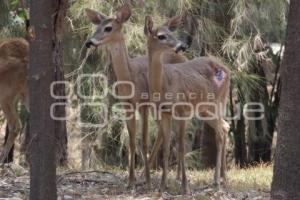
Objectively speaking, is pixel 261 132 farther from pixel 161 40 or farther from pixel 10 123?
pixel 161 40

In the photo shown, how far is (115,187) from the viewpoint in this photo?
8539mm

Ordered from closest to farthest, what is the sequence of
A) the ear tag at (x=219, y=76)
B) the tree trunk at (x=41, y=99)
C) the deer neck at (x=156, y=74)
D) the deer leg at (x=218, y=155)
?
the tree trunk at (x=41, y=99) → the deer neck at (x=156, y=74) → the deer leg at (x=218, y=155) → the ear tag at (x=219, y=76)

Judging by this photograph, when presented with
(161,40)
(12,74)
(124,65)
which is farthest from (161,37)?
(12,74)

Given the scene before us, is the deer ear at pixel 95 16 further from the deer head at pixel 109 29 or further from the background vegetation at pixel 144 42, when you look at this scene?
the background vegetation at pixel 144 42

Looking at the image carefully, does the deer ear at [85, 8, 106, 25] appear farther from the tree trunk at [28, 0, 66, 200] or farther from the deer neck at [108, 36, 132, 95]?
the tree trunk at [28, 0, 66, 200]

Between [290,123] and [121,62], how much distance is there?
3289mm

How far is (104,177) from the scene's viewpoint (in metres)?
9.22

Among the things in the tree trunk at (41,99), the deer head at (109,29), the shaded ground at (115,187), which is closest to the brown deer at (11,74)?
the shaded ground at (115,187)

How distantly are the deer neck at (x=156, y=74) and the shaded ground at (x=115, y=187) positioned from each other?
1236 millimetres

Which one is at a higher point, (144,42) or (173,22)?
(144,42)

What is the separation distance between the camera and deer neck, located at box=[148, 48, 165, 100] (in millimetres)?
8430

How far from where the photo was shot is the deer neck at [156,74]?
8.43 m

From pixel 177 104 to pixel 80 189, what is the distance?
1.57 meters

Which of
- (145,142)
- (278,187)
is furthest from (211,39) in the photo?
(278,187)
